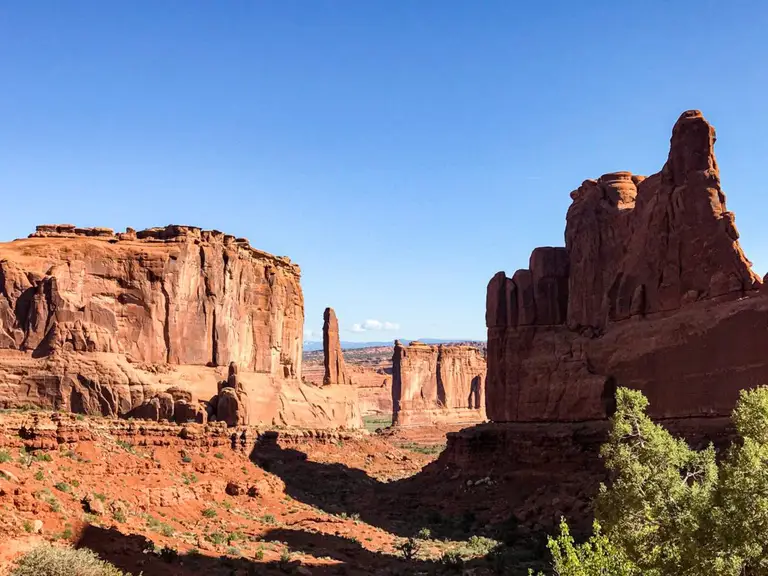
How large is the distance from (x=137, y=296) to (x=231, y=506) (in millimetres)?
13837

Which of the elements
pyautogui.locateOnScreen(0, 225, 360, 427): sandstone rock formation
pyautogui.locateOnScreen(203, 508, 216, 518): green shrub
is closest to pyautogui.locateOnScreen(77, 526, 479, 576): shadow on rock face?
pyautogui.locateOnScreen(203, 508, 216, 518): green shrub

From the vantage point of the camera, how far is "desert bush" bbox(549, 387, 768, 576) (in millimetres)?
10875

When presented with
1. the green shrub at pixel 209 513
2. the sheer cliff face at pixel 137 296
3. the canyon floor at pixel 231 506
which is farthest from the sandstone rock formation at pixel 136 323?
the green shrub at pixel 209 513

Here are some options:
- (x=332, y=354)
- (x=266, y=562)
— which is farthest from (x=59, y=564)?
(x=332, y=354)

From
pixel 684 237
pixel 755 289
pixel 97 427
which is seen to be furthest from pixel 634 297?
pixel 97 427

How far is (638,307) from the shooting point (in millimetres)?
34375

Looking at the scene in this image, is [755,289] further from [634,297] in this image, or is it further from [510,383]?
[510,383]

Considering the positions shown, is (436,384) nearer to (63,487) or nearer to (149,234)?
(149,234)

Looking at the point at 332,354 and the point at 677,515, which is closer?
the point at 677,515

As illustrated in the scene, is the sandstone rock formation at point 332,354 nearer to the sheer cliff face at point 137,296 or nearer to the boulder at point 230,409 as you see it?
the sheer cliff face at point 137,296

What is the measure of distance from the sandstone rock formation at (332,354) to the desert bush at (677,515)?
4856 centimetres

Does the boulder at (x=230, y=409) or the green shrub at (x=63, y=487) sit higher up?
the boulder at (x=230, y=409)

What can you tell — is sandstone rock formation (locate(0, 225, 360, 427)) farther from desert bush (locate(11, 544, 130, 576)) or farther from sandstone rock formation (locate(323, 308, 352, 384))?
desert bush (locate(11, 544, 130, 576))

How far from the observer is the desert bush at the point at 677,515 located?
10.9 m
